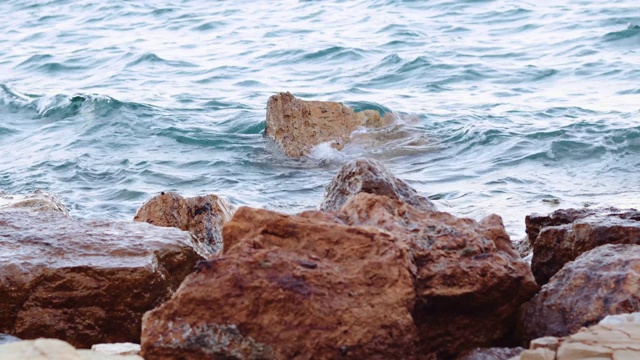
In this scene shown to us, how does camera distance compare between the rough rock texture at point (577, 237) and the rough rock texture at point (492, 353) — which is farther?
the rough rock texture at point (577, 237)

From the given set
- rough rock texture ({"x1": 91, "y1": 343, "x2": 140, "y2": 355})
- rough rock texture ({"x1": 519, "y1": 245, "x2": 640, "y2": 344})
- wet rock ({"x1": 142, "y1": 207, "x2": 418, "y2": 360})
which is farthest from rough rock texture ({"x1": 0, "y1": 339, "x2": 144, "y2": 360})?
rough rock texture ({"x1": 519, "y1": 245, "x2": 640, "y2": 344})

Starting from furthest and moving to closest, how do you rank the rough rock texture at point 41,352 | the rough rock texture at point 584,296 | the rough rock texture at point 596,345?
the rough rock texture at point 584,296 → the rough rock texture at point 596,345 → the rough rock texture at point 41,352

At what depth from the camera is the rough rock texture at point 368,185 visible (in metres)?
4.90

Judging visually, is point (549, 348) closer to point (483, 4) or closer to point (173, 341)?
point (173, 341)

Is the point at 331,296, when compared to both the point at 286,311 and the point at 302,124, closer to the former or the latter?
the point at 286,311

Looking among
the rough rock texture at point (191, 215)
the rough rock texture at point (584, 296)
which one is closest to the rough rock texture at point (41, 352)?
the rough rock texture at point (584, 296)

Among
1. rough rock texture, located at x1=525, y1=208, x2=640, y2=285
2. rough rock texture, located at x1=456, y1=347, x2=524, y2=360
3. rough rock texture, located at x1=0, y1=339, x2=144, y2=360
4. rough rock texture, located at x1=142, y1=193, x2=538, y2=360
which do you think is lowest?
rough rock texture, located at x1=525, y1=208, x2=640, y2=285

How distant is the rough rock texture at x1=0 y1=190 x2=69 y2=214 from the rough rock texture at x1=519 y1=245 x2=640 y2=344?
3.89 m

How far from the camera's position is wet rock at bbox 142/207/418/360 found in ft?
9.93

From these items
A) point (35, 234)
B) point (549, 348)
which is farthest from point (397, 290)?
point (35, 234)

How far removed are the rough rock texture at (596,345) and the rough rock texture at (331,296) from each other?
49 centimetres

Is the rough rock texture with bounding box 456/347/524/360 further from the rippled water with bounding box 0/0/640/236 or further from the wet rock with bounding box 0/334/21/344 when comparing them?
the rippled water with bounding box 0/0/640/236

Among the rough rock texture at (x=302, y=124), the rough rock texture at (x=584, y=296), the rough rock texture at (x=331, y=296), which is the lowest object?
the rough rock texture at (x=302, y=124)

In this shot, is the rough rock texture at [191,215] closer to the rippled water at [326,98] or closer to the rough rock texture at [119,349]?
the rippled water at [326,98]
